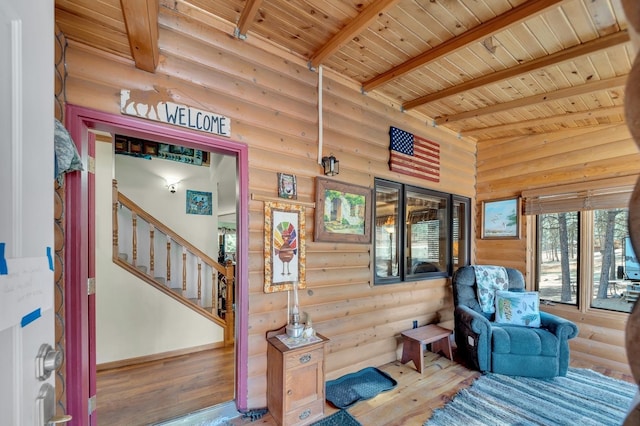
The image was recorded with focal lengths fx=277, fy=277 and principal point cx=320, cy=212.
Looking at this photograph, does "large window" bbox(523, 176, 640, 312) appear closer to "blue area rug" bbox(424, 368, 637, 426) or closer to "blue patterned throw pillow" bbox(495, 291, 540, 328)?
"blue patterned throw pillow" bbox(495, 291, 540, 328)

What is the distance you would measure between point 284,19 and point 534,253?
164 inches

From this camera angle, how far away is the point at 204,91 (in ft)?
6.80

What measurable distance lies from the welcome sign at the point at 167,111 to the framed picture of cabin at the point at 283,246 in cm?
71

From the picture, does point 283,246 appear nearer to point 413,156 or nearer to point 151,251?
point 413,156

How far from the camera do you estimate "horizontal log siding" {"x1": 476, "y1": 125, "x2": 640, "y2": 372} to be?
313 centimetres

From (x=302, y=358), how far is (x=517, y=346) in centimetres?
230

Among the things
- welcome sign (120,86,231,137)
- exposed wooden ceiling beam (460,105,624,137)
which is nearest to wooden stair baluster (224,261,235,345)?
welcome sign (120,86,231,137)

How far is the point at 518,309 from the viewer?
3148 millimetres

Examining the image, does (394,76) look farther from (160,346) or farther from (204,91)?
(160,346)

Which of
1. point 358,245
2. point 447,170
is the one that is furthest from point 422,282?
point 447,170

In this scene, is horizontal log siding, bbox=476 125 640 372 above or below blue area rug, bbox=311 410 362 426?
above

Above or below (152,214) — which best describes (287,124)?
above

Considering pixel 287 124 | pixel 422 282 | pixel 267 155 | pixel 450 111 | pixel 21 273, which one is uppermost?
pixel 450 111

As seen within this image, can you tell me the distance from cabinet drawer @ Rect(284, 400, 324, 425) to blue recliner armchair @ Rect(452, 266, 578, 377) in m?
1.82
